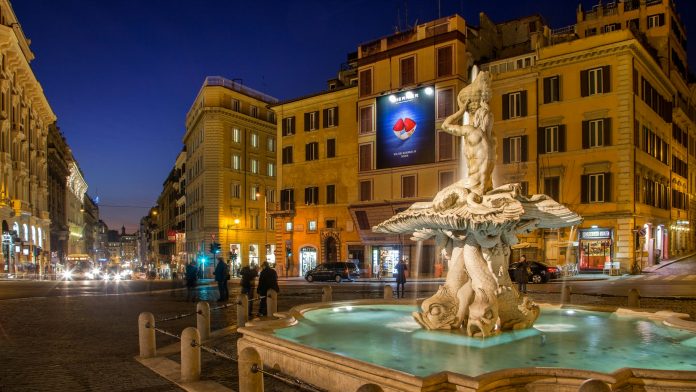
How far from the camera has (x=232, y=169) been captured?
58.1m

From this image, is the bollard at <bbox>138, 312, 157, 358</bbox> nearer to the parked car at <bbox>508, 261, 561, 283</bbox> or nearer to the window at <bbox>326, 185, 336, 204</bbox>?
the parked car at <bbox>508, 261, 561, 283</bbox>

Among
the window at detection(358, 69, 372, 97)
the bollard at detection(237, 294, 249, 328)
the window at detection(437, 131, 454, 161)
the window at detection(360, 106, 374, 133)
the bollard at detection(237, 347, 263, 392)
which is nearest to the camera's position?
the bollard at detection(237, 347, 263, 392)

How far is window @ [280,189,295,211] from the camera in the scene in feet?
158

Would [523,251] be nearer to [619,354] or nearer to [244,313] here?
[244,313]

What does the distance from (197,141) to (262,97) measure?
8.44 m

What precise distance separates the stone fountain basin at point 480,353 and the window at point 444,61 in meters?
28.6

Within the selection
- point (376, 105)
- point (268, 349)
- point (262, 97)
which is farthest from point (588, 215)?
point (262, 97)

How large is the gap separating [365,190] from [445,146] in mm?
7109

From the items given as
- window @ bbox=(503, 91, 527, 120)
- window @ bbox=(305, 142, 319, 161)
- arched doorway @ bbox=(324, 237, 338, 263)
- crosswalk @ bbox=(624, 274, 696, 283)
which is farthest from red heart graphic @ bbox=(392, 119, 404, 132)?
crosswalk @ bbox=(624, 274, 696, 283)

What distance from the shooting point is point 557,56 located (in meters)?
37.0

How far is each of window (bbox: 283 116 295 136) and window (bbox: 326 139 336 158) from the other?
405 centimetres

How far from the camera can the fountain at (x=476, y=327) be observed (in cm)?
746

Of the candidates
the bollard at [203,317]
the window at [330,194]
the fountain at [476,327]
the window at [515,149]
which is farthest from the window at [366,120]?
the bollard at [203,317]

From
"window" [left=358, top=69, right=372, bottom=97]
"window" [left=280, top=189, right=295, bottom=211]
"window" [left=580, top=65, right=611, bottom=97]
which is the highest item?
"window" [left=358, top=69, right=372, bottom=97]
